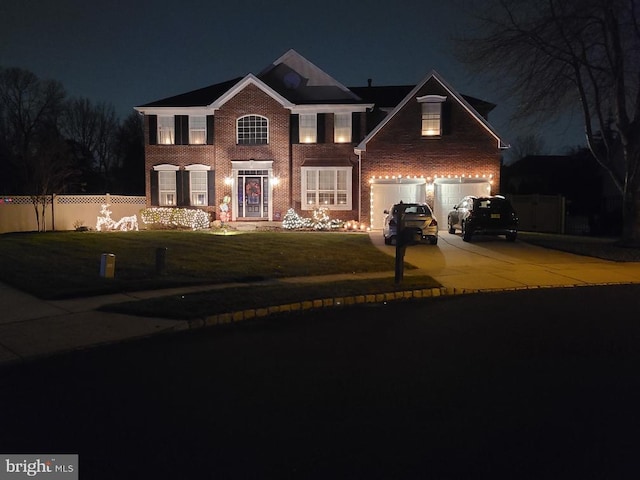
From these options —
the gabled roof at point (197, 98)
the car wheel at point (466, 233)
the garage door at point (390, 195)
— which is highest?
the gabled roof at point (197, 98)

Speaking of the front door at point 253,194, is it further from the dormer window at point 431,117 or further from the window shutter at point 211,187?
the dormer window at point 431,117

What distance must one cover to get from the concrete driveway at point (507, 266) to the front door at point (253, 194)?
9229mm

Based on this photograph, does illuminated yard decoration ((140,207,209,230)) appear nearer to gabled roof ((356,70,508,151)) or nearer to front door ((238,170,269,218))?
front door ((238,170,269,218))

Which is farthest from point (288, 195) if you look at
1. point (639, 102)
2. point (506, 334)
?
point (506, 334)

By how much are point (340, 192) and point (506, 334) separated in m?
20.4

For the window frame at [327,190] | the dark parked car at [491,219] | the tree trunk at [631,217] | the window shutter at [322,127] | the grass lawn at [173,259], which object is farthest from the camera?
the window shutter at [322,127]

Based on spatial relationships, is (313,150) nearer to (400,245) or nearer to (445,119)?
(445,119)

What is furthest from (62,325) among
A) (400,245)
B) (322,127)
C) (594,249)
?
(322,127)

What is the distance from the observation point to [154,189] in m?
29.7

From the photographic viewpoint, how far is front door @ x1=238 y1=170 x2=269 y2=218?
1145 inches

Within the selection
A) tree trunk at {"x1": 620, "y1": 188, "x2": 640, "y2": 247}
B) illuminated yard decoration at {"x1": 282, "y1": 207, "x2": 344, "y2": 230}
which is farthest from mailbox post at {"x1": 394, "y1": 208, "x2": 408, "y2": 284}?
illuminated yard decoration at {"x1": 282, "y1": 207, "x2": 344, "y2": 230}

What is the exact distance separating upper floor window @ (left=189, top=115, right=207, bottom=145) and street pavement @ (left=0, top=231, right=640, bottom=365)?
34.9 ft

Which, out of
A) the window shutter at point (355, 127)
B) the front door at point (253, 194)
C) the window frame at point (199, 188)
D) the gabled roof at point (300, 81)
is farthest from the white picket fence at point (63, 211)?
the window shutter at point (355, 127)

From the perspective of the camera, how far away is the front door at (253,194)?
29.1 metres
